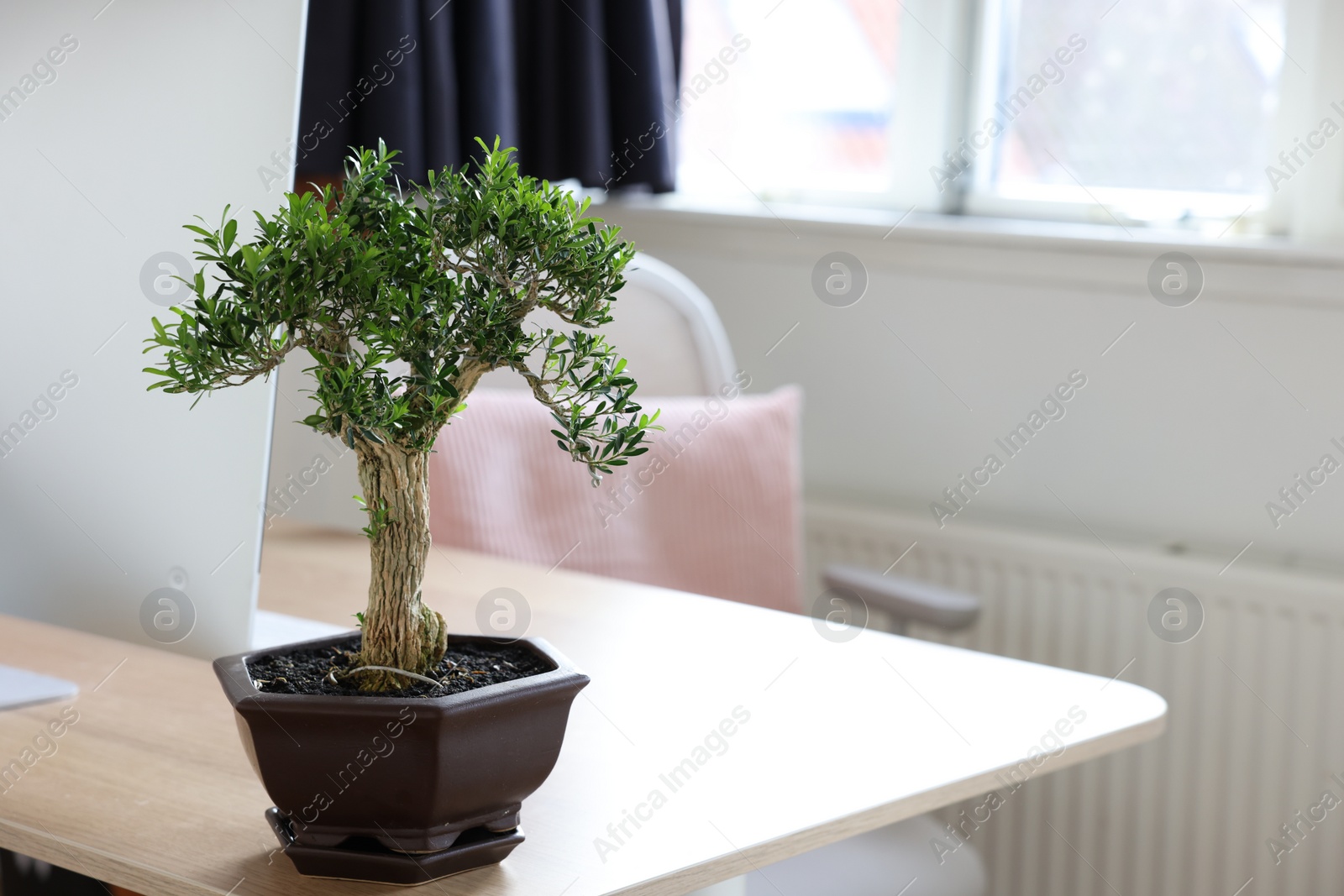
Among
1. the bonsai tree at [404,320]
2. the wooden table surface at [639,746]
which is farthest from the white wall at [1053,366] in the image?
the bonsai tree at [404,320]

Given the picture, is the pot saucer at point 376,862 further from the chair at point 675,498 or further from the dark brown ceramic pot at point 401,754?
the chair at point 675,498

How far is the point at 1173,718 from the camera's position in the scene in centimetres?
179

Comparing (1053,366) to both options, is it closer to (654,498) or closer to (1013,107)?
(1013,107)

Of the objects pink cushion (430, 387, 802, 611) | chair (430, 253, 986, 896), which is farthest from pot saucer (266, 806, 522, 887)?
pink cushion (430, 387, 802, 611)

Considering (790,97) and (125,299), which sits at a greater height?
(790,97)

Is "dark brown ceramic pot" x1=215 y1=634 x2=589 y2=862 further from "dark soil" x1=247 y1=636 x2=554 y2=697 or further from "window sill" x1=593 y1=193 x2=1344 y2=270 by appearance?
"window sill" x1=593 y1=193 x2=1344 y2=270

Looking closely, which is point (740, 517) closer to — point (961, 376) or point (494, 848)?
point (961, 376)

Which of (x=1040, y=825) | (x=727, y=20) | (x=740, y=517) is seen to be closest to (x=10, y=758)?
(x=740, y=517)

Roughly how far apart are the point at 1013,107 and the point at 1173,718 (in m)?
0.99

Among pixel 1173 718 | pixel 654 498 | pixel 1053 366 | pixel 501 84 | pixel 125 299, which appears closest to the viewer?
pixel 125 299

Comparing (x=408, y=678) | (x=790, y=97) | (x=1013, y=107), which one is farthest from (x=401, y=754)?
(x=790, y=97)

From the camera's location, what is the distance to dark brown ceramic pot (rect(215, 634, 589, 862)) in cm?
63

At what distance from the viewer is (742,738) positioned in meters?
0.89

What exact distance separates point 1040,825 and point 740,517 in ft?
2.19
